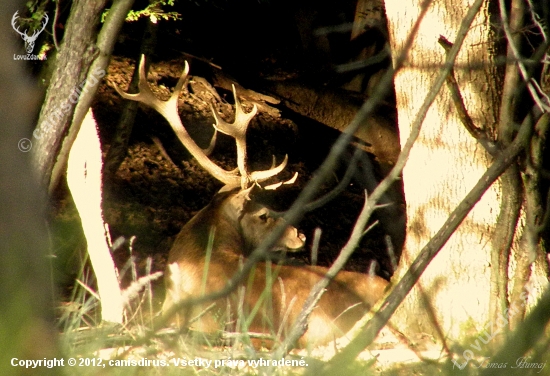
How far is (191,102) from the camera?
893 cm

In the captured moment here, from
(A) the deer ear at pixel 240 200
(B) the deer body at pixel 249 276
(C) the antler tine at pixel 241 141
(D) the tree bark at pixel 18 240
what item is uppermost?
(D) the tree bark at pixel 18 240

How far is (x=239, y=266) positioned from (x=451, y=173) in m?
1.45

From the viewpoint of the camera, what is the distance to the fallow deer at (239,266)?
4.71m

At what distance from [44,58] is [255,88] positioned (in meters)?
5.07

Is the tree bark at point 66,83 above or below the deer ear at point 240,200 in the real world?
above

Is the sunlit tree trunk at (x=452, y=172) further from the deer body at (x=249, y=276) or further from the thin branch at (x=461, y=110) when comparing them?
the deer body at (x=249, y=276)

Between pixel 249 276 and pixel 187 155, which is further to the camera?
pixel 187 155

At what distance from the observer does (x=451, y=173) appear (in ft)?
14.3

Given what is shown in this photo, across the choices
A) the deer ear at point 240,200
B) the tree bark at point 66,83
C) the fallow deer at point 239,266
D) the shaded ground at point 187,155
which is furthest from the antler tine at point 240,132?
the tree bark at point 66,83

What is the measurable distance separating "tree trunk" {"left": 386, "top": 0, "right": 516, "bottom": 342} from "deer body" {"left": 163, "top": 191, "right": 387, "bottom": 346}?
52 cm

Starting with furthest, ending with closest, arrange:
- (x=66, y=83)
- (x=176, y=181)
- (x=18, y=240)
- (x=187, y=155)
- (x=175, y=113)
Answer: (x=187, y=155), (x=176, y=181), (x=175, y=113), (x=66, y=83), (x=18, y=240)

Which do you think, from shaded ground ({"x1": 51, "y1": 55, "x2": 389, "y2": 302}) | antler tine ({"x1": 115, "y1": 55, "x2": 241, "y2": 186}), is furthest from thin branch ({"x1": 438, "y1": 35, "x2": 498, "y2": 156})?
shaded ground ({"x1": 51, "y1": 55, "x2": 389, "y2": 302})

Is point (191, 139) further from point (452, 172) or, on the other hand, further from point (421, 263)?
point (421, 263)

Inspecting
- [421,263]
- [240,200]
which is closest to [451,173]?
[421,263]
